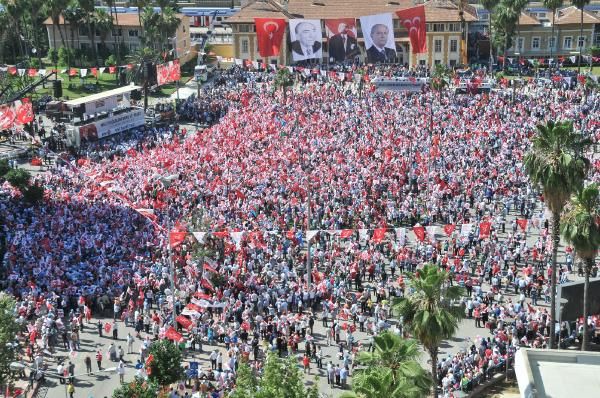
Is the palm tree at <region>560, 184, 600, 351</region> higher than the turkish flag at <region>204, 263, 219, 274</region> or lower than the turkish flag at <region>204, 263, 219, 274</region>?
higher

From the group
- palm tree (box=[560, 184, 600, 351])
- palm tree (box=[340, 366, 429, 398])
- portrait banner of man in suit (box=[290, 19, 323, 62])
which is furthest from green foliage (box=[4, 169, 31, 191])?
→ portrait banner of man in suit (box=[290, 19, 323, 62])

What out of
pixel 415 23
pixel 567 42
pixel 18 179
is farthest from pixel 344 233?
pixel 567 42

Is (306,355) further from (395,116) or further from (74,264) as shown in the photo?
(395,116)

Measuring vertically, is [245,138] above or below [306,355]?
above

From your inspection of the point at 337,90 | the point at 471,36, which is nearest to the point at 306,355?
the point at 337,90

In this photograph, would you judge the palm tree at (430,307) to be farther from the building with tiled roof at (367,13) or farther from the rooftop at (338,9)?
the rooftop at (338,9)

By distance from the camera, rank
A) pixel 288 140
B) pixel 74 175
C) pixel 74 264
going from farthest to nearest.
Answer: pixel 288 140, pixel 74 175, pixel 74 264

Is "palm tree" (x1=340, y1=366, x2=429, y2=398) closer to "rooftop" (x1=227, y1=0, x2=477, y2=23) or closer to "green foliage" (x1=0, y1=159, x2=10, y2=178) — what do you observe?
"green foliage" (x1=0, y1=159, x2=10, y2=178)
